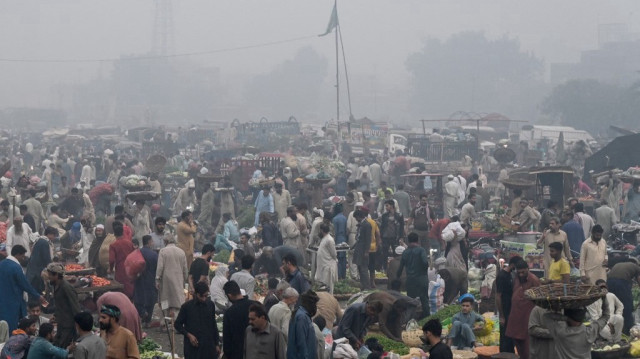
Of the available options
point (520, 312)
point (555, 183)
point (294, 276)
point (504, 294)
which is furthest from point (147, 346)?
point (555, 183)

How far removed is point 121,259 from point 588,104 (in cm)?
6452

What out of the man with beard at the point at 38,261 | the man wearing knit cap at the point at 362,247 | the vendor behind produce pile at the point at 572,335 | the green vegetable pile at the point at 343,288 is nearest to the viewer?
the vendor behind produce pile at the point at 572,335

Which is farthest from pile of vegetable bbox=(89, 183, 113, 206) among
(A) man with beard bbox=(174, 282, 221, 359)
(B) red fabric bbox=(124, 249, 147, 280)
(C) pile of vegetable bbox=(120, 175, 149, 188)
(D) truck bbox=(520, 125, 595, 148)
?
(D) truck bbox=(520, 125, 595, 148)

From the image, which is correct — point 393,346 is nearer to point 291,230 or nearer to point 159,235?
point 159,235

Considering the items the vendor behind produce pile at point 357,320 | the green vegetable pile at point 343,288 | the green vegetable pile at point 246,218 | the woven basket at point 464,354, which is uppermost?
the vendor behind produce pile at point 357,320

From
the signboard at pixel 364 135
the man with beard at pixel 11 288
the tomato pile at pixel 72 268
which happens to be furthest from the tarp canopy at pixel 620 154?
the man with beard at pixel 11 288

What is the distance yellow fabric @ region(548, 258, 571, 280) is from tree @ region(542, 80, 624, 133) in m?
60.8

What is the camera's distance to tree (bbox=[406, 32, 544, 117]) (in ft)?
375

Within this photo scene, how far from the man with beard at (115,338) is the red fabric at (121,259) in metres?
5.10

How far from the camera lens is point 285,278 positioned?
38.3 ft

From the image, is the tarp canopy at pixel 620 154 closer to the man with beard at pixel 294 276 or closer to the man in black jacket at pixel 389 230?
the man in black jacket at pixel 389 230

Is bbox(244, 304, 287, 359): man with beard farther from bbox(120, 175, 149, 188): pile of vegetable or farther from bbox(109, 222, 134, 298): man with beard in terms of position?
bbox(120, 175, 149, 188): pile of vegetable

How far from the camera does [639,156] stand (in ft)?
95.8

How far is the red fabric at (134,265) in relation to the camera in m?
12.9
